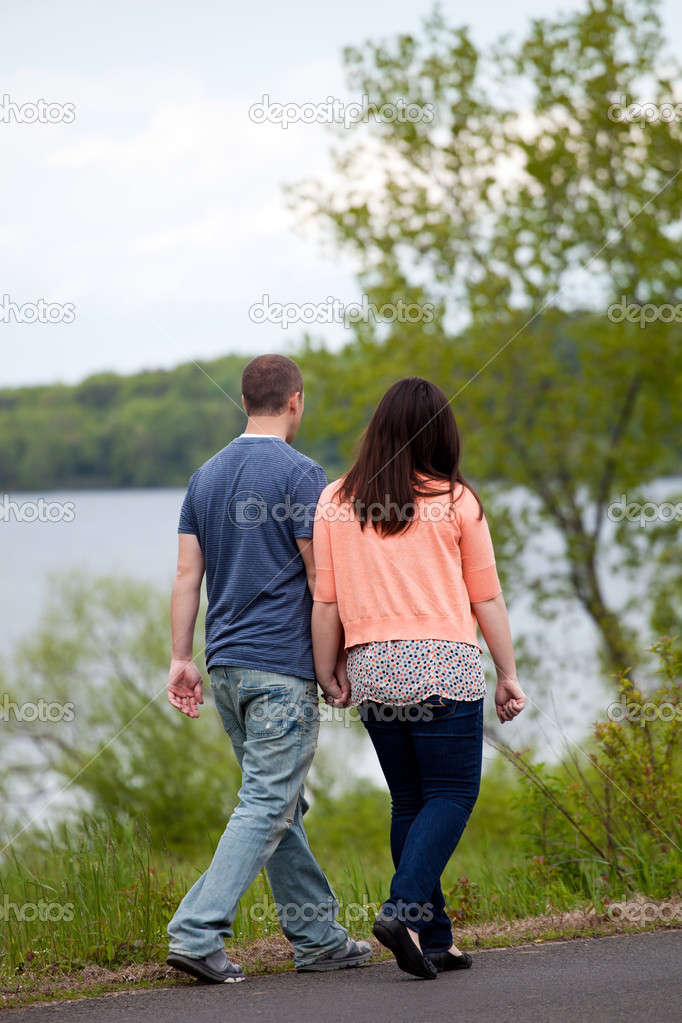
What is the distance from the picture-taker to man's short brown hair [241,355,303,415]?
3557 millimetres

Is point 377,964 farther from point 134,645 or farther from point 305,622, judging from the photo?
point 134,645

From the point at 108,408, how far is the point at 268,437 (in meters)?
17.1

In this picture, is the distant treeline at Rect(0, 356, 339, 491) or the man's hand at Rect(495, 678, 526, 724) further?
the distant treeline at Rect(0, 356, 339, 491)

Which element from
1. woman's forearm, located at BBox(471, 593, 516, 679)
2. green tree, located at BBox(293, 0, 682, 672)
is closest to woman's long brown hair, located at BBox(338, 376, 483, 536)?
woman's forearm, located at BBox(471, 593, 516, 679)

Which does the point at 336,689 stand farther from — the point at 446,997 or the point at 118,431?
the point at 118,431

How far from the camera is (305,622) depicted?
11.5ft

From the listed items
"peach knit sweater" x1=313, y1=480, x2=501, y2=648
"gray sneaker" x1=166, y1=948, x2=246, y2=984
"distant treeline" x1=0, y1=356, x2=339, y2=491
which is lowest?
"gray sneaker" x1=166, y1=948, x2=246, y2=984

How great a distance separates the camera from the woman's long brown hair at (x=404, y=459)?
3369 mm

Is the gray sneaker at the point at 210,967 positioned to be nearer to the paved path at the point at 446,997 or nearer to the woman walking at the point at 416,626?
the paved path at the point at 446,997

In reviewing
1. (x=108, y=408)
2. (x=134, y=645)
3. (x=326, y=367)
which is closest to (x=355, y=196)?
(x=326, y=367)

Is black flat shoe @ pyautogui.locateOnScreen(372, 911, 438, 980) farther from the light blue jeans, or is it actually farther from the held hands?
the held hands

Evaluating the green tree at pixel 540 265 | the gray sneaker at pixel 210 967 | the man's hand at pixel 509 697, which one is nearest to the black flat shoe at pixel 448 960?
the gray sneaker at pixel 210 967

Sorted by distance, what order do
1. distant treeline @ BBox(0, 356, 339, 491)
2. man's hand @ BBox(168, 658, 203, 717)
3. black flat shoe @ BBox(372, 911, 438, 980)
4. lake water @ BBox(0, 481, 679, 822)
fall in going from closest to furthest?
black flat shoe @ BBox(372, 911, 438, 980)
man's hand @ BBox(168, 658, 203, 717)
lake water @ BBox(0, 481, 679, 822)
distant treeline @ BBox(0, 356, 339, 491)

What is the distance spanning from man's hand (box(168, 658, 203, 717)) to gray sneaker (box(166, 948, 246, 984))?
0.74 m
